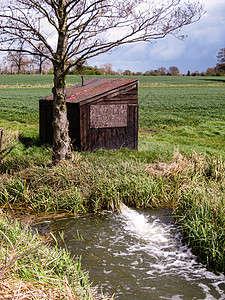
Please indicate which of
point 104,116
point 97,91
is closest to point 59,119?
point 104,116

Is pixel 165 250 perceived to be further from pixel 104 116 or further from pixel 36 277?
pixel 104 116

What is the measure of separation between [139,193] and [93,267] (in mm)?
2639

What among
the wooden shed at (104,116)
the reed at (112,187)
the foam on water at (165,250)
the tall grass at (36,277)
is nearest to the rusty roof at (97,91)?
the wooden shed at (104,116)

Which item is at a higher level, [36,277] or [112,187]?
[112,187]

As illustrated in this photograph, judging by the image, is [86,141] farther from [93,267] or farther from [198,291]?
[198,291]

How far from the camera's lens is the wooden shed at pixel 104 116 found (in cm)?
1059

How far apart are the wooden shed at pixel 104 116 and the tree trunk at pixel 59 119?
1576 mm

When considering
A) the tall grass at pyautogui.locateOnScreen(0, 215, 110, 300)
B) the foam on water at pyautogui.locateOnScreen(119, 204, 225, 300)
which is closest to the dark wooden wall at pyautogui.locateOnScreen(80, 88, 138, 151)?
the foam on water at pyautogui.locateOnScreen(119, 204, 225, 300)

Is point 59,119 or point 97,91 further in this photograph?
point 97,91

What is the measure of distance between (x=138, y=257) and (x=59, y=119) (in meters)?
4.18

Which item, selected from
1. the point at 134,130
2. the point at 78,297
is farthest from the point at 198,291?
the point at 134,130

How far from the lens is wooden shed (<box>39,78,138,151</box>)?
10.6 m

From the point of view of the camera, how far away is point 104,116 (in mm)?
10852

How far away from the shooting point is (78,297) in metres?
3.60
